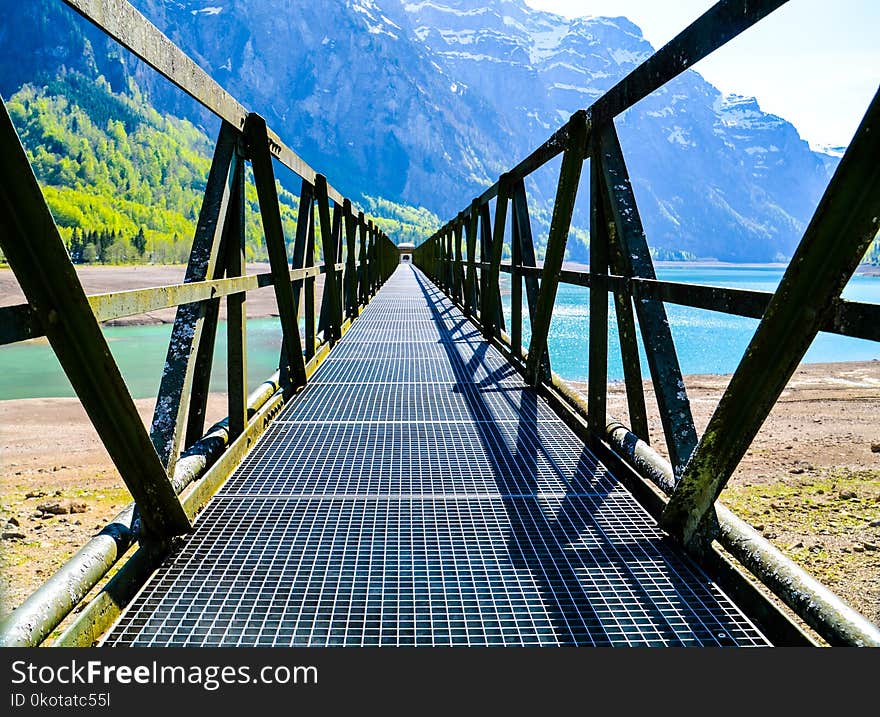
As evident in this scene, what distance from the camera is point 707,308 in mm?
1986

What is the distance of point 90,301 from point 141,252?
235ft

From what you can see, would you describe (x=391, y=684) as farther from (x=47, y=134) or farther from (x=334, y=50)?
(x=334, y=50)

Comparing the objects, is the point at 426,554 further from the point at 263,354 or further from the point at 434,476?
the point at 263,354

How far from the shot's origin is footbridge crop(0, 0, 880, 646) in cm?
143

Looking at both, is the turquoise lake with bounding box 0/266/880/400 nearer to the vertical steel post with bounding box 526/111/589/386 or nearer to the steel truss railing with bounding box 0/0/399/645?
the vertical steel post with bounding box 526/111/589/386

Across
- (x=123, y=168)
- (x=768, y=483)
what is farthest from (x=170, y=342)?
(x=123, y=168)

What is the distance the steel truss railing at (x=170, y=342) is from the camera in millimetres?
1378

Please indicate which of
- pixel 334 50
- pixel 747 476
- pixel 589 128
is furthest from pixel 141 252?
pixel 334 50

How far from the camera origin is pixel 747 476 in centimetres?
1073

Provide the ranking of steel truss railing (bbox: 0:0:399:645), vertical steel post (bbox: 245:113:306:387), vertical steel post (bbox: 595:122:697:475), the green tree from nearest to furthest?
1. steel truss railing (bbox: 0:0:399:645)
2. vertical steel post (bbox: 595:122:697:475)
3. vertical steel post (bbox: 245:113:306:387)
4. the green tree

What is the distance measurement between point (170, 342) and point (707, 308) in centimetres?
170

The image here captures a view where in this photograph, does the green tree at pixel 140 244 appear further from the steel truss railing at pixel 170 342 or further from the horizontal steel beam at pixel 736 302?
the horizontal steel beam at pixel 736 302

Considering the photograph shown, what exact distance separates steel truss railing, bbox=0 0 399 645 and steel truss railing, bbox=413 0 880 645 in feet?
5.00

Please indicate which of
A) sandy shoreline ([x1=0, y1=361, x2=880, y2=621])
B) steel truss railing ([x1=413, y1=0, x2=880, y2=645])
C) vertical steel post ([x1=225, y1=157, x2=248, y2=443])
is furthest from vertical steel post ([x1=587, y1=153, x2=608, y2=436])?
sandy shoreline ([x1=0, y1=361, x2=880, y2=621])
